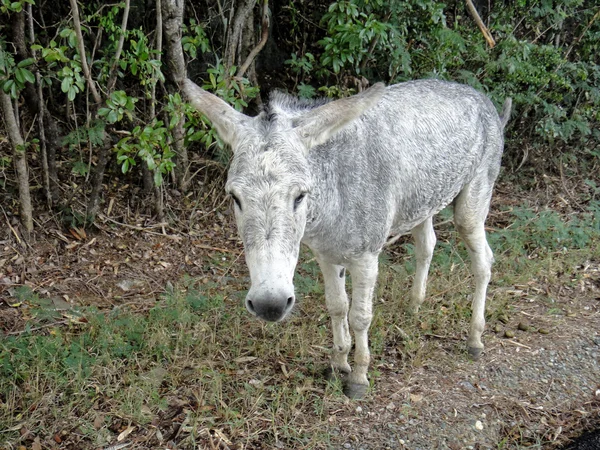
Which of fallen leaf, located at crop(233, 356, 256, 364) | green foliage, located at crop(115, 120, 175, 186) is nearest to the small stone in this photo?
fallen leaf, located at crop(233, 356, 256, 364)

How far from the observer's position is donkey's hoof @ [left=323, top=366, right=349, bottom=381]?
4.01m

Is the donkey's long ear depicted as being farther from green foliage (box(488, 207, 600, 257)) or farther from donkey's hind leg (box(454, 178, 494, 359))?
green foliage (box(488, 207, 600, 257))

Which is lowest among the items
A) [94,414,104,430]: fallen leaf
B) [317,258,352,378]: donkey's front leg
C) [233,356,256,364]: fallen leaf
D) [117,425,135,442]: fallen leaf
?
[233,356,256,364]: fallen leaf

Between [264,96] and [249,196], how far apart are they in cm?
449

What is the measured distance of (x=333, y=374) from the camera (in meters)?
4.00

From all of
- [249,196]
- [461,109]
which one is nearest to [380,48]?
[461,109]

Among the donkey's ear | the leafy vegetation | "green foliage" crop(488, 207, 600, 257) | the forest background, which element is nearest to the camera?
the donkey's ear

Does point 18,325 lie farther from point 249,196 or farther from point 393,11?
point 393,11

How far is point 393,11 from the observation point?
5746 mm

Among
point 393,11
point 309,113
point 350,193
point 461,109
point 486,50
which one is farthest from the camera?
point 486,50

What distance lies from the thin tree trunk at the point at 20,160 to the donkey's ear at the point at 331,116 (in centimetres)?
297

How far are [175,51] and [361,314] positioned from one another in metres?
2.99

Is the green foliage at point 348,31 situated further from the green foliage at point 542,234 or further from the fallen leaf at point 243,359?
the fallen leaf at point 243,359

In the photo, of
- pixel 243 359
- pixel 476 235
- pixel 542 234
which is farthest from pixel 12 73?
pixel 542 234
